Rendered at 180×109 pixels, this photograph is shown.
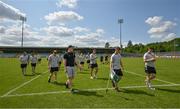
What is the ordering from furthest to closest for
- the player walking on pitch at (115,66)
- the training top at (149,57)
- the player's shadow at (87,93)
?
the training top at (149,57) < the player walking on pitch at (115,66) < the player's shadow at (87,93)

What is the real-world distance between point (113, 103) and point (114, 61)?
3.11 metres

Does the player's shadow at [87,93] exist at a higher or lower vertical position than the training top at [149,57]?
lower

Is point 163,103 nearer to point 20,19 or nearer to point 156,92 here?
point 156,92

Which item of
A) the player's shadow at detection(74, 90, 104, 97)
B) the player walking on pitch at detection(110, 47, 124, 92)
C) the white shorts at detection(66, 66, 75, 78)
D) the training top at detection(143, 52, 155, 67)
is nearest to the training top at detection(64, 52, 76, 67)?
the white shorts at detection(66, 66, 75, 78)

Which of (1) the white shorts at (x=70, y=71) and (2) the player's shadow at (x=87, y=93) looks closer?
→ (2) the player's shadow at (x=87, y=93)

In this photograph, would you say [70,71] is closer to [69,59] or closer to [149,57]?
[69,59]

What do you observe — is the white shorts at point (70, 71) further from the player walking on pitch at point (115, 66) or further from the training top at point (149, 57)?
the training top at point (149, 57)

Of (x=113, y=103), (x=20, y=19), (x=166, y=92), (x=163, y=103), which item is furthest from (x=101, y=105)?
(x=20, y=19)

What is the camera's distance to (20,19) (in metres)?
97.1

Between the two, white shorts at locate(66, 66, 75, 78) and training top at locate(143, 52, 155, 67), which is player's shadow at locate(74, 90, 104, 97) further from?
training top at locate(143, 52, 155, 67)

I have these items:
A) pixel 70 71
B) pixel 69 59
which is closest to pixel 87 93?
pixel 70 71

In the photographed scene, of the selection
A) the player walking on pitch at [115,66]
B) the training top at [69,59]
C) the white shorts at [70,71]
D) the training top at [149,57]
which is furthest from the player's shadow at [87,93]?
the training top at [149,57]

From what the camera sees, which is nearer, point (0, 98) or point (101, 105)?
point (101, 105)

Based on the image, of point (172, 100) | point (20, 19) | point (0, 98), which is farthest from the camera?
point (20, 19)
